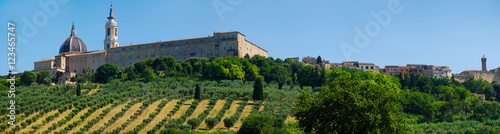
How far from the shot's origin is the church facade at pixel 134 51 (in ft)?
320

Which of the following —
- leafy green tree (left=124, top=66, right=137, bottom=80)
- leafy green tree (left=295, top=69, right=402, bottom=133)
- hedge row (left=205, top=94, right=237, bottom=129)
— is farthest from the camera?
leafy green tree (left=124, top=66, right=137, bottom=80)

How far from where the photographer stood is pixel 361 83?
114ft

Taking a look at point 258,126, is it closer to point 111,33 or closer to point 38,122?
point 38,122

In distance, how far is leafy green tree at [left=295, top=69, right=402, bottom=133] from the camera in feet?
106

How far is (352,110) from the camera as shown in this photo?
107 ft

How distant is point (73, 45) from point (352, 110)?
111 m

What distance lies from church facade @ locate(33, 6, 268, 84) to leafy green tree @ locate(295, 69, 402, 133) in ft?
202

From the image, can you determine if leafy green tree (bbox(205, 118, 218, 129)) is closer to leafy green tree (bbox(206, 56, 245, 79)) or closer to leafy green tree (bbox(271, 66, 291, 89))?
leafy green tree (bbox(271, 66, 291, 89))

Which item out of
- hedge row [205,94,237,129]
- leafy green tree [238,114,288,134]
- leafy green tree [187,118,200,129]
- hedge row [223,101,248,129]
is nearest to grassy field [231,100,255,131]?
hedge row [223,101,248,129]

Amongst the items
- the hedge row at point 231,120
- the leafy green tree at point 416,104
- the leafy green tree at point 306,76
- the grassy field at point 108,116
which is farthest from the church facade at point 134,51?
the hedge row at point 231,120

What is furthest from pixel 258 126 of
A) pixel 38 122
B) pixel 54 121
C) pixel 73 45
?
pixel 73 45

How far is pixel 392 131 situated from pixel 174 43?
251 ft

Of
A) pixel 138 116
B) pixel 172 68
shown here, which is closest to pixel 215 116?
pixel 138 116

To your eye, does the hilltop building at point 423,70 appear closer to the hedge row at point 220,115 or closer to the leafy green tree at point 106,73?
the leafy green tree at point 106,73
